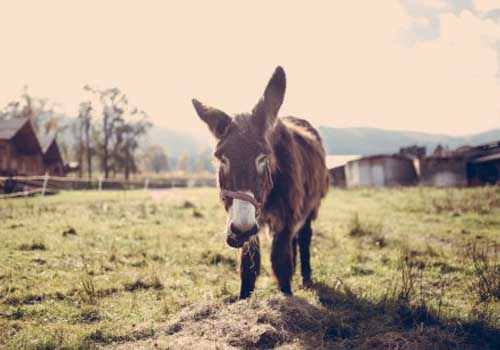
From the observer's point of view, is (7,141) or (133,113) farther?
(133,113)

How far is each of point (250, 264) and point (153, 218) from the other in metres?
8.50

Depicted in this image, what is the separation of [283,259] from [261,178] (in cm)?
121

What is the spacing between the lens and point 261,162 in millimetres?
3773

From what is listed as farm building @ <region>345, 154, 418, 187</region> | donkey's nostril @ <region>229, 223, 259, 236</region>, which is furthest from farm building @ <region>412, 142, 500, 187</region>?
donkey's nostril @ <region>229, 223, 259, 236</region>

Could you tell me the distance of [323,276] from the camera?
19.7ft

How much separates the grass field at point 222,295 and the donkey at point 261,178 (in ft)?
1.73

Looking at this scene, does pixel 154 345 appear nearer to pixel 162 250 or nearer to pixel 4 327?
pixel 4 327

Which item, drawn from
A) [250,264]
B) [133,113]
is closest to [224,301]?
[250,264]

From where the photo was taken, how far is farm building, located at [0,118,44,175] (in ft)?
105

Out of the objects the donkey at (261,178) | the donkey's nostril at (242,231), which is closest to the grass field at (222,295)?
the donkey at (261,178)

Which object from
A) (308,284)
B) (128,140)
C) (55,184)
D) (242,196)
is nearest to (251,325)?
(242,196)

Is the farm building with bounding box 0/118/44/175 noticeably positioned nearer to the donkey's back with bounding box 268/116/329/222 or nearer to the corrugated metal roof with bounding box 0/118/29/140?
the corrugated metal roof with bounding box 0/118/29/140

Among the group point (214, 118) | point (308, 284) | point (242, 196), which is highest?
point (214, 118)

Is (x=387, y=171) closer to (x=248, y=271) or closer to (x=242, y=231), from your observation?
(x=248, y=271)
